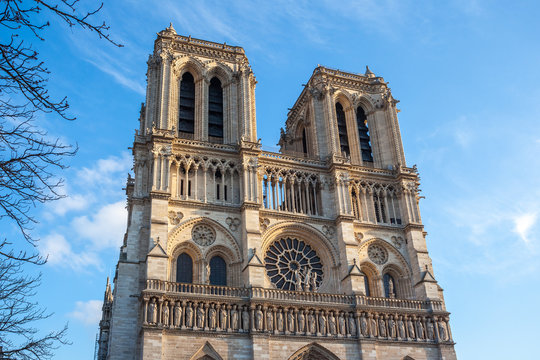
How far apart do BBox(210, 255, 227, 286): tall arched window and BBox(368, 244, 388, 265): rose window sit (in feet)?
29.0

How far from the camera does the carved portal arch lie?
103 ft

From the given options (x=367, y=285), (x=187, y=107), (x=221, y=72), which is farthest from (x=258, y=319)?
(x=221, y=72)

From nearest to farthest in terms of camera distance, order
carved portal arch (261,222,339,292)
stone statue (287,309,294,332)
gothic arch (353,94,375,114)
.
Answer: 1. stone statue (287,309,294,332)
2. carved portal arch (261,222,339,292)
3. gothic arch (353,94,375,114)

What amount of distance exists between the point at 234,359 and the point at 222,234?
6.85 m

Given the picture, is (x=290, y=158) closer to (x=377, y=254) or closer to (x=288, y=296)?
(x=377, y=254)

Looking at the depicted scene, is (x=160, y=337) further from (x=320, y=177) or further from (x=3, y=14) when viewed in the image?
(x=3, y=14)

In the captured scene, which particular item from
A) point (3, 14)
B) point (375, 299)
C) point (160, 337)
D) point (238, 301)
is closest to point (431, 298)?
point (375, 299)

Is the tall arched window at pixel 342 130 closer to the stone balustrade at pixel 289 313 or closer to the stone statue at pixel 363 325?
the stone balustrade at pixel 289 313

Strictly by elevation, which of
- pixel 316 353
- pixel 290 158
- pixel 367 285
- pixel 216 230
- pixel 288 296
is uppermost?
pixel 290 158

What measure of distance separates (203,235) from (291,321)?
21.1 feet

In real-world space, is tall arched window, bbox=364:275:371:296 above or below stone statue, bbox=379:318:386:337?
above

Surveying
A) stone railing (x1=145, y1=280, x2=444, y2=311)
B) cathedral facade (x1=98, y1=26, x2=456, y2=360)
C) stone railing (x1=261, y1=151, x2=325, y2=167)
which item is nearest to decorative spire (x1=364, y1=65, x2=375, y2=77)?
cathedral facade (x1=98, y1=26, x2=456, y2=360)

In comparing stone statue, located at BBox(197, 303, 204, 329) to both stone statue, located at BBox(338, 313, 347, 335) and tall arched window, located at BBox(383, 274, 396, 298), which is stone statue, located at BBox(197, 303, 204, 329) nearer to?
stone statue, located at BBox(338, 313, 347, 335)

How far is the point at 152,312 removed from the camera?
2550 cm
